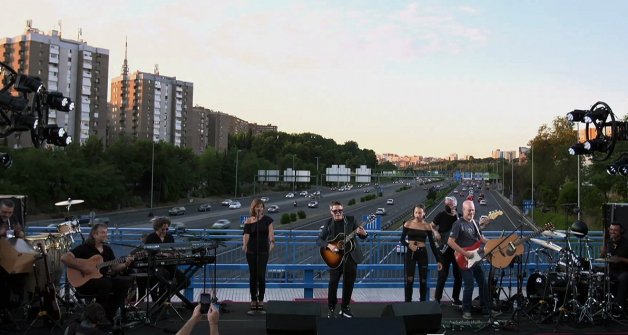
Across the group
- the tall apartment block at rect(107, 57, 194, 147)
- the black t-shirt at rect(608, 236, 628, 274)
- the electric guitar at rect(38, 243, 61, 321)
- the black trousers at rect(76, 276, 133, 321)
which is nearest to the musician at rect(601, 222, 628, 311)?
the black t-shirt at rect(608, 236, 628, 274)

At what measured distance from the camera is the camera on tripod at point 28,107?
925 centimetres

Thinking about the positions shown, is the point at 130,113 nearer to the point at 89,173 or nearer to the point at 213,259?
the point at 89,173

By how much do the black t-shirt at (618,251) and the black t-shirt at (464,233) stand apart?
7.33 feet

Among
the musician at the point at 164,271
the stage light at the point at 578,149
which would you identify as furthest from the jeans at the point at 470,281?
the musician at the point at 164,271

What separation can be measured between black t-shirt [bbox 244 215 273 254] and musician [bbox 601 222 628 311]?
17.5ft

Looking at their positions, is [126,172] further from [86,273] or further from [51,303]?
[86,273]

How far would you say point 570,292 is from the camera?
888 centimetres

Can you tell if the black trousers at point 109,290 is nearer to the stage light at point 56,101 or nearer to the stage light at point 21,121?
the stage light at point 21,121

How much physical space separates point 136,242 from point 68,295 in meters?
2.39

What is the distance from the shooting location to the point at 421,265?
8.97 meters

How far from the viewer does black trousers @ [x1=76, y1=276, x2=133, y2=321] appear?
767cm

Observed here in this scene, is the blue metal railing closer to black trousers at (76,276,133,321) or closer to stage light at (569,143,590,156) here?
stage light at (569,143,590,156)

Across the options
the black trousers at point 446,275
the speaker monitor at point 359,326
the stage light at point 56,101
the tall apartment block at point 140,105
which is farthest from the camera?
the tall apartment block at point 140,105

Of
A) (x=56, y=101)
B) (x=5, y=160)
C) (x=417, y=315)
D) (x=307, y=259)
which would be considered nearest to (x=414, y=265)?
(x=417, y=315)
